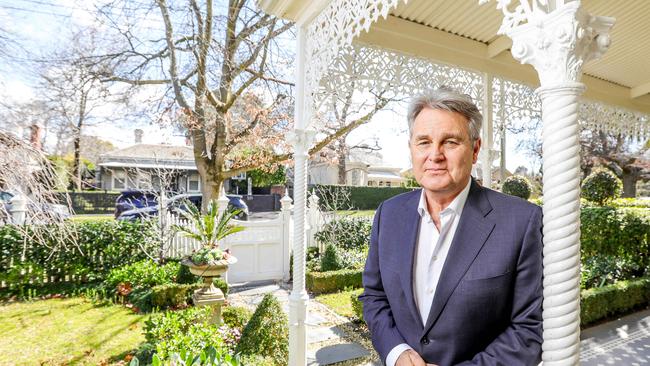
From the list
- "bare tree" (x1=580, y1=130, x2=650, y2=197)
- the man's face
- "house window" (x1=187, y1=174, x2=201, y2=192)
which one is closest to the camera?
the man's face

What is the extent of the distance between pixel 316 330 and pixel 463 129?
4334 millimetres

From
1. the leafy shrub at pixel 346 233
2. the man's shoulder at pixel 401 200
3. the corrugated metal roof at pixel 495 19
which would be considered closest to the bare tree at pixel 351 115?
the leafy shrub at pixel 346 233

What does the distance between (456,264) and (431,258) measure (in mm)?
123

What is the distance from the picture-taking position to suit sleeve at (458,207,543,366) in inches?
48.2

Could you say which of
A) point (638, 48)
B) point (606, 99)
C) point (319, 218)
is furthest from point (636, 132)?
point (319, 218)

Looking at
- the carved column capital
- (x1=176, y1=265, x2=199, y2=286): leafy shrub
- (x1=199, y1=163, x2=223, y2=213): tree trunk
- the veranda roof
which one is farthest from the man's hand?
(x1=199, y1=163, x2=223, y2=213): tree trunk

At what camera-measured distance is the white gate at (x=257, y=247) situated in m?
7.36

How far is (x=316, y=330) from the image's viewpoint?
16.2 feet

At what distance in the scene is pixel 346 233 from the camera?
9148 mm

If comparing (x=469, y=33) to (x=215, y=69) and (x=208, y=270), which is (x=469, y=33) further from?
(x=215, y=69)

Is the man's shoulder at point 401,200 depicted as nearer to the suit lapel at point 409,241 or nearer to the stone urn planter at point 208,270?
the suit lapel at point 409,241

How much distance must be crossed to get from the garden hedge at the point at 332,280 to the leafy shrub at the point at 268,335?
10.0ft

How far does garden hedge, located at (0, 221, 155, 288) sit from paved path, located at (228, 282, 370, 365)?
2.16 metres

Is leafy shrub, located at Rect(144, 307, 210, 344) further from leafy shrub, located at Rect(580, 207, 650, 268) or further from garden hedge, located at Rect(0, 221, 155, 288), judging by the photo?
leafy shrub, located at Rect(580, 207, 650, 268)
